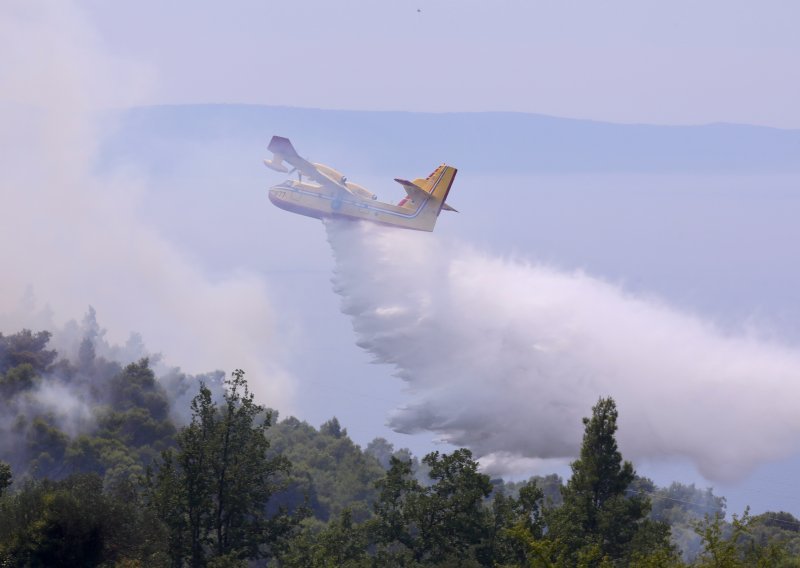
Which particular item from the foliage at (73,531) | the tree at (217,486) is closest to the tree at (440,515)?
the tree at (217,486)

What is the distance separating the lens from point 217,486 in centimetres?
4316

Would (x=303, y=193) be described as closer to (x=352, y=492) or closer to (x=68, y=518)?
(x=68, y=518)

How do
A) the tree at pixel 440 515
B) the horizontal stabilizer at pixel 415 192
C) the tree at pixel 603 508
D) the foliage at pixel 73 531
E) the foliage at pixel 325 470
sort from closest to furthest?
the foliage at pixel 73 531 → the tree at pixel 603 508 → the tree at pixel 440 515 → the horizontal stabilizer at pixel 415 192 → the foliage at pixel 325 470

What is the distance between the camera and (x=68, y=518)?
40.1 meters

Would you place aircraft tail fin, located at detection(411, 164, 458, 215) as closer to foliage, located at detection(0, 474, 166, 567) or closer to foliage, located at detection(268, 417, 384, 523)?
foliage, located at detection(0, 474, 166, 567)

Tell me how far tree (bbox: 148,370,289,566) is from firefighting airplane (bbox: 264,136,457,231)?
71.3 ft

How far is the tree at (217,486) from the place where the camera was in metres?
42.3

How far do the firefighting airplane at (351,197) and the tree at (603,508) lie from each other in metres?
18.2

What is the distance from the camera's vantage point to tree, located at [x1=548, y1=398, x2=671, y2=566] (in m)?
41.6

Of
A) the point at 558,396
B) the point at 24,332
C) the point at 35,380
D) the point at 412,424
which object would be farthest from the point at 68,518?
the point at 24,332

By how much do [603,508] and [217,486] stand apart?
43.5ft

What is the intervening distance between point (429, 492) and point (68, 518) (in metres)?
12.8

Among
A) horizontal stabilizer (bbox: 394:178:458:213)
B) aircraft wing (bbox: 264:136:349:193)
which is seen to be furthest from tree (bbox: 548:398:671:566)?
aircraft wing (bbox: 264:136:349:193)

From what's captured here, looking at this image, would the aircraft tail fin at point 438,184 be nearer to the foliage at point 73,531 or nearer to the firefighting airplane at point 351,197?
the firefighting airplane at point 351,197
